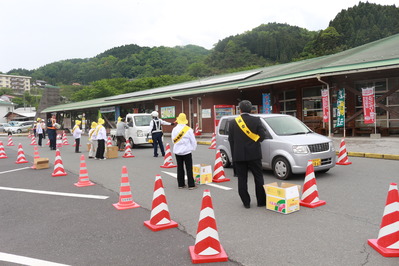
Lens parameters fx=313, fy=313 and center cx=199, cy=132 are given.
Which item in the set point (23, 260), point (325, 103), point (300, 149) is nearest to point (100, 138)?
point (300, 149)

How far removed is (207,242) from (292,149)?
181 inches

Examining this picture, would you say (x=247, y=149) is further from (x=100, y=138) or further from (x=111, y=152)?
(x=111, y=152)

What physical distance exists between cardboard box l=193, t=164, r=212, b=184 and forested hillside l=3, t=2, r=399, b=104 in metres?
53.6

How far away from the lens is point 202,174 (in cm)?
773

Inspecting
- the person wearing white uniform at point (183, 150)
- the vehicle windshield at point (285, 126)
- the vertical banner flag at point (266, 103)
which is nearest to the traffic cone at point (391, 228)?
the person wearing white uniform at point (183, 150)

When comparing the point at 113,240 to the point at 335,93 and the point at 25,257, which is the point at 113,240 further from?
the point at 335,93

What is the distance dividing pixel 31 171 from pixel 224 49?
253 ft

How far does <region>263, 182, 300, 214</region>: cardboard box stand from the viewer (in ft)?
16.8

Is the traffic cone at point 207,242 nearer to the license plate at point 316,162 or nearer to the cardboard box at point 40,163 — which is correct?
the license plate at point 316,162

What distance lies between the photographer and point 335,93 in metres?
18.4

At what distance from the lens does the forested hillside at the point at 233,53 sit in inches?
2279

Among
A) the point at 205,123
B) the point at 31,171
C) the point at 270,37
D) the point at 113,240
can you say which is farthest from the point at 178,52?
the point at 113,240

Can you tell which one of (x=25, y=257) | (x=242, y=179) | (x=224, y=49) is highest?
(x=224, y=49)

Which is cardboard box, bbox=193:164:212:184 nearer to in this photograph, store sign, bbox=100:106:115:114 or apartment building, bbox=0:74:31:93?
store sign, bbox=100:106:115:114
